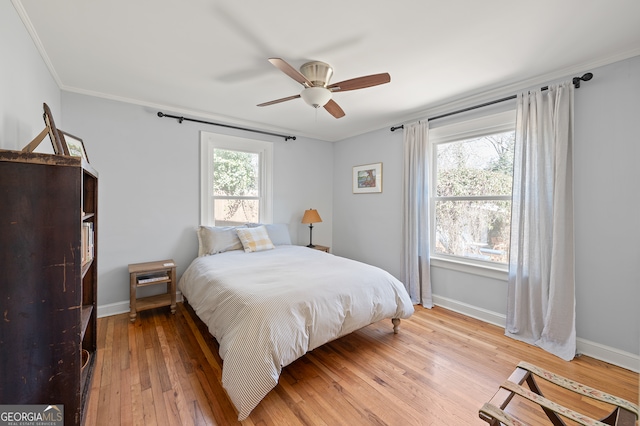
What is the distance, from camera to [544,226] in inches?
94.7

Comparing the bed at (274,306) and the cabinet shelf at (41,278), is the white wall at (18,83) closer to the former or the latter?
the cabinet shelf at (41,278)

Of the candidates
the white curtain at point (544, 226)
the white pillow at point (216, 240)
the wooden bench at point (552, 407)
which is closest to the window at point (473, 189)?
the white curtain at point (544, 226)

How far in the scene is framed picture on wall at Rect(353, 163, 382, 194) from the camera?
4.07 m

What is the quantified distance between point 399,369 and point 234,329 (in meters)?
1.31

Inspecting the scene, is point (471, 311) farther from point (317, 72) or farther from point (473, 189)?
point (317, 72)

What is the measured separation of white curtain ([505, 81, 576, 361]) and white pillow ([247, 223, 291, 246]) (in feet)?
9.12

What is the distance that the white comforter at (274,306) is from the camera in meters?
1.63

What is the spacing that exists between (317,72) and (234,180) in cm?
215

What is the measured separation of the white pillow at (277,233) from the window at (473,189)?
81.5 inches

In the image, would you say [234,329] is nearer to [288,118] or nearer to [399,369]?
[399,369]

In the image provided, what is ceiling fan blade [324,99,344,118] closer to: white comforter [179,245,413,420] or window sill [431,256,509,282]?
white comforter [179,245,413,420]

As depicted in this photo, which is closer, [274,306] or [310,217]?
[274,306]
